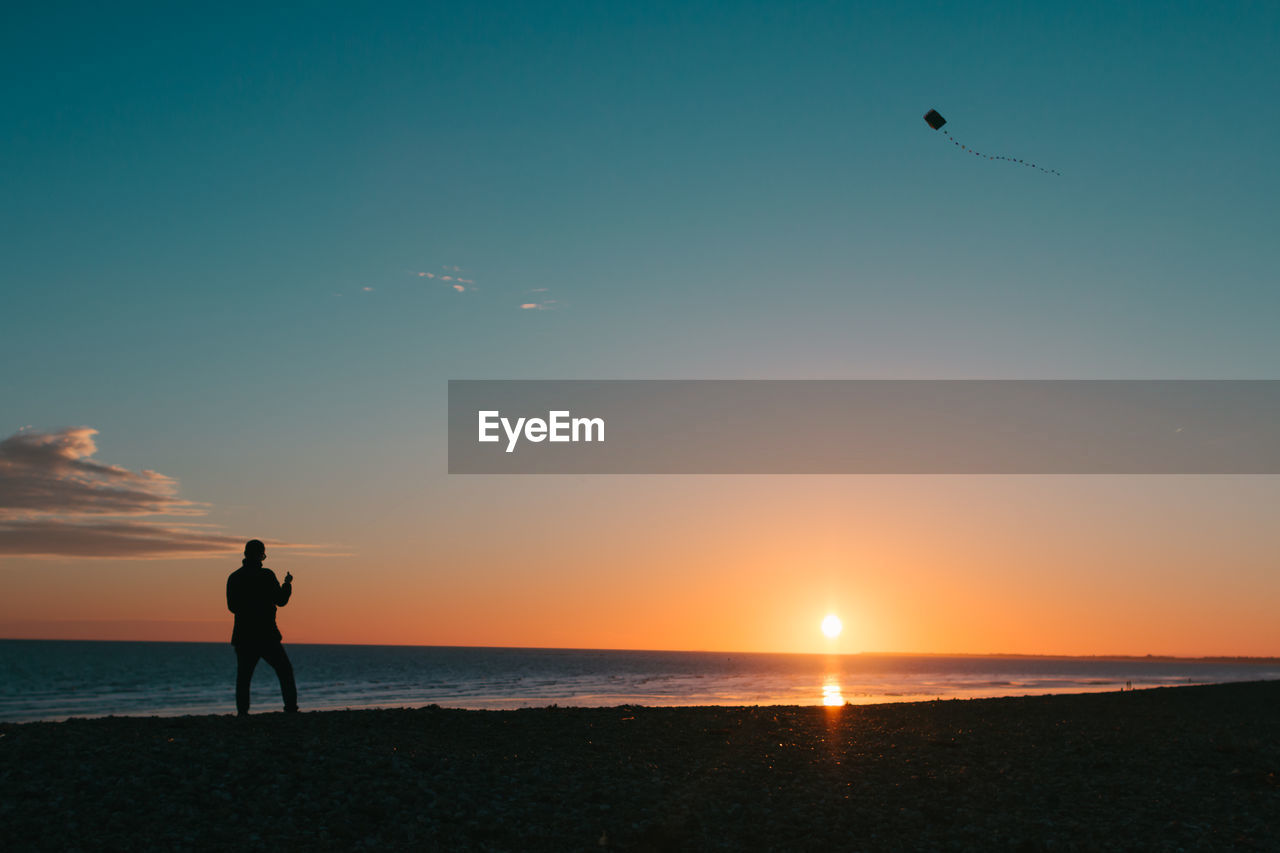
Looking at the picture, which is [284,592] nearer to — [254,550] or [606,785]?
[254,550]

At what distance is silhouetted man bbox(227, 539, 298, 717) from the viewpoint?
15297 mm

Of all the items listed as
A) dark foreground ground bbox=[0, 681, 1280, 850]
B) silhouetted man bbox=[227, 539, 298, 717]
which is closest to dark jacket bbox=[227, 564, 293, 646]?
silhouetted man bbox=[227, 539, 298, 717]

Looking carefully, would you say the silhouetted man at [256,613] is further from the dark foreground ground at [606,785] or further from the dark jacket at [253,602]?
the dark foreground ground at [606,785]

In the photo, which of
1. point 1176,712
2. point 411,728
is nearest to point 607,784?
point 411,728

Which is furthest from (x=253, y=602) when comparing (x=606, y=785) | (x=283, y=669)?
(x=606, y=785)

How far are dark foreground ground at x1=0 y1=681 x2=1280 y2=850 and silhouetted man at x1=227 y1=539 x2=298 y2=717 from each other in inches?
46.8


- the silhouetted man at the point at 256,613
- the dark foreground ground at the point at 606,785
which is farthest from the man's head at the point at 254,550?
the dark foreground ground at the point at 606,785

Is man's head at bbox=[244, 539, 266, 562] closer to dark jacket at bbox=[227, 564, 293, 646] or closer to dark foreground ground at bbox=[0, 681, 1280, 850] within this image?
dark jacket at bbox=[227, 564, 293, 646]

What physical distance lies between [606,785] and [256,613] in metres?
7.28

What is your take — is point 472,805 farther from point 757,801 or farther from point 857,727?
point 857,727

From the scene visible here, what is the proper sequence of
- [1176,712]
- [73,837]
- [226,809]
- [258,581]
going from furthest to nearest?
1. [1176,712]
2. [258,581]
3. [226,809]
4. [73,837]

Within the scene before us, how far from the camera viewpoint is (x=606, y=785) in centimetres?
1155

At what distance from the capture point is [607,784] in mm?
11602

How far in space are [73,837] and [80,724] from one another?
564 centimetres
